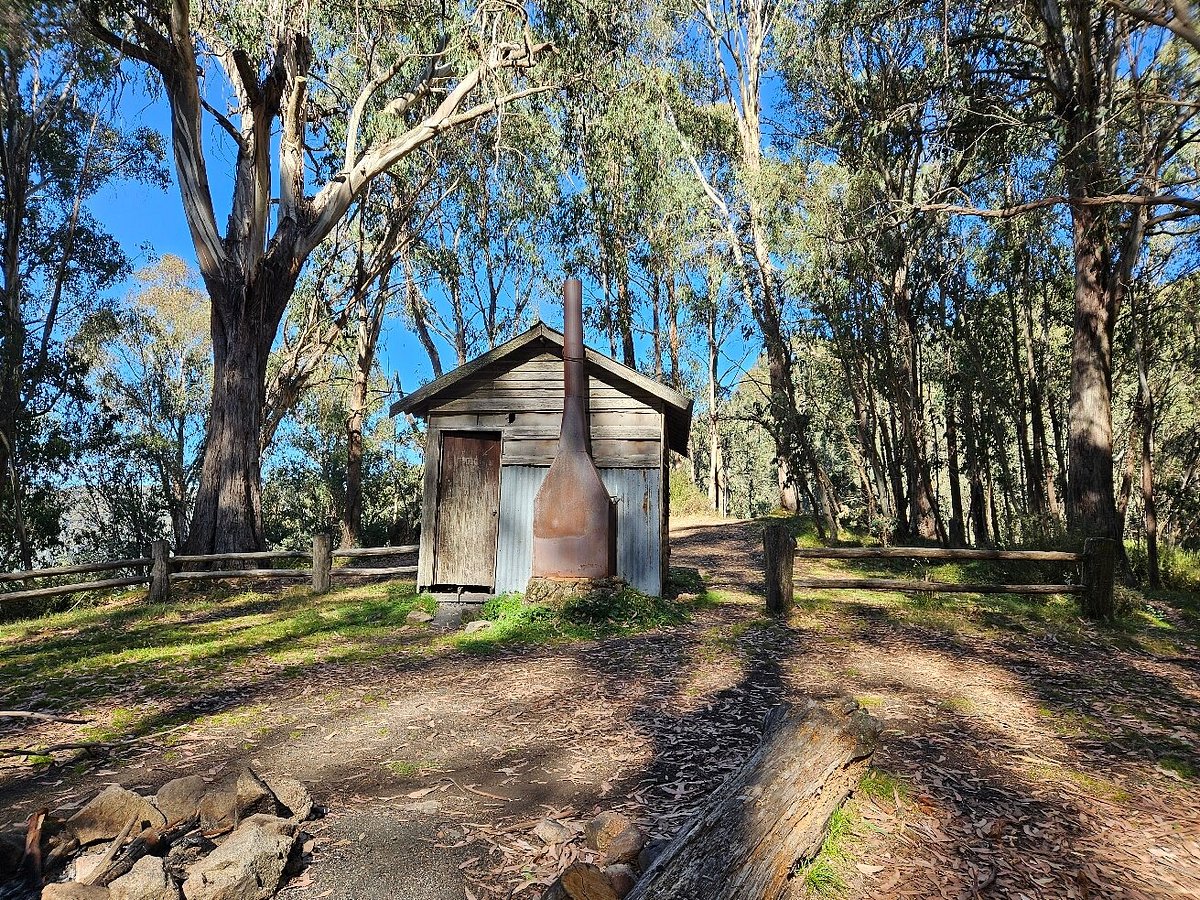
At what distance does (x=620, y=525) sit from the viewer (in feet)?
35.6

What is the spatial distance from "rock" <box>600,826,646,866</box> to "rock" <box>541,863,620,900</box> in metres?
0.29

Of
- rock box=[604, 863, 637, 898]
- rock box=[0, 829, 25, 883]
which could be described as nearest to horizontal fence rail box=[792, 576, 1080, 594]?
rock box=[604, 863, 637, 898]

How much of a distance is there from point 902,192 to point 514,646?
15.4m

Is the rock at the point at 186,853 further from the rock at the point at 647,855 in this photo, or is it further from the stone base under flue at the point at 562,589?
the stone base under flue at the point at 562,589

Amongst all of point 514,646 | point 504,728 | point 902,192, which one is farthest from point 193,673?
point 902,192

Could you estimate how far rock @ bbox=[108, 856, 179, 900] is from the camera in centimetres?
268

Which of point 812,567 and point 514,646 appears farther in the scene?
point 812,567

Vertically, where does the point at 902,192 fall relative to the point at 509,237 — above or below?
below

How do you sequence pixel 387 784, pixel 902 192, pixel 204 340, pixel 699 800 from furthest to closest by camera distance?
pixel 204 340 → pixel 902 192 → pixel 387 784 → pixel 699 800

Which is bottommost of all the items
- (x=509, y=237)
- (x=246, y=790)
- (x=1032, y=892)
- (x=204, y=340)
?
(x=1032, y=892)

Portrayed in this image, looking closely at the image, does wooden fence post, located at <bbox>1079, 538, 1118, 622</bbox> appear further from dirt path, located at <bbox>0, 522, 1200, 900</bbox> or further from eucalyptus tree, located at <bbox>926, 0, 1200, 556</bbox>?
eucalyptus tree, located at <bbox>926, 0, 1200, 556</bbox>

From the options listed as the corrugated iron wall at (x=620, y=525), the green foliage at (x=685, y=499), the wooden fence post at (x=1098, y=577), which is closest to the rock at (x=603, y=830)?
the corrugated iron wall at (x=620, y=525)

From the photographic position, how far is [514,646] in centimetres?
810

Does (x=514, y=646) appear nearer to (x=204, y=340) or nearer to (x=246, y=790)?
(x=246, y=790)
